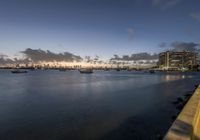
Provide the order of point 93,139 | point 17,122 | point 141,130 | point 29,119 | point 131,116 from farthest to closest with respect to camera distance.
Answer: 1. point 131,116
2. point 29,119
3. point 17,122
4. point 141,130
5. point 93,139

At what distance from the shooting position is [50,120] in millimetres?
17797

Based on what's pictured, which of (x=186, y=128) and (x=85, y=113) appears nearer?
(x=186, y=128)

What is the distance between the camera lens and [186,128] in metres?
6.41

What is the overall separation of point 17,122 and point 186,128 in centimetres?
1502

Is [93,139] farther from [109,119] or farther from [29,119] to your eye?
[29,119]

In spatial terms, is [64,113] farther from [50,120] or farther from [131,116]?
[131,116]

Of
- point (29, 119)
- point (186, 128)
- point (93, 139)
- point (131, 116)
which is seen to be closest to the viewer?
point (186, 128)

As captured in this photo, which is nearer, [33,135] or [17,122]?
[33,135]

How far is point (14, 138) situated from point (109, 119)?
8.43 meters

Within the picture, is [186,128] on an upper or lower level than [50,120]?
upper

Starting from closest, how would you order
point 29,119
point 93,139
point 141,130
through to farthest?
point 93,139 < point 141,130 < point 29,119

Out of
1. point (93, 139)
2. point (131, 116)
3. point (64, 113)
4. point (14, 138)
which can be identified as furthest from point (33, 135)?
point (131, 116)

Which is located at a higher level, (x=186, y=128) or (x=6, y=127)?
(x=186, y=128)

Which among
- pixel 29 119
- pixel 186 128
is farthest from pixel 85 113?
pixel 186 128
